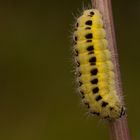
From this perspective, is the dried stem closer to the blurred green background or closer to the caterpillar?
the caterpillar

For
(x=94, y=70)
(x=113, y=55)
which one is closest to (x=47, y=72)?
(x=94, y=70)

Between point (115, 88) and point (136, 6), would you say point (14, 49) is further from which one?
point (115, 88)

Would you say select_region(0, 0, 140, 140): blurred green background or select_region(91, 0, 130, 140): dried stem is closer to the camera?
select_region(91, 0, 130, 140): dried stem

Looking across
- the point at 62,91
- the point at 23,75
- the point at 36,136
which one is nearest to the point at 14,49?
the point at 23,75

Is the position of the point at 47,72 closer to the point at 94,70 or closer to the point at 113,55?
the point at 94,70

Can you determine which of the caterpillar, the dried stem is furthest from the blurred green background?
the dried stem
